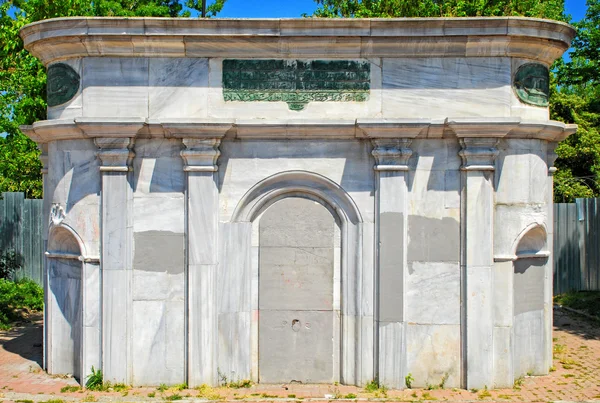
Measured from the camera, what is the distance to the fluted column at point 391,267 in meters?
10.0

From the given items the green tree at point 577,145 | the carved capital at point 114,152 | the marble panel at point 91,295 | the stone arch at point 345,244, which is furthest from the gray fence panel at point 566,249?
the marble panel at point 91,295

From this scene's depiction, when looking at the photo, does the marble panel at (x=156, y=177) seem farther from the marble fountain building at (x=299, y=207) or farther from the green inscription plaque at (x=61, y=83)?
the green inscription plaque at (x=61, y=83)

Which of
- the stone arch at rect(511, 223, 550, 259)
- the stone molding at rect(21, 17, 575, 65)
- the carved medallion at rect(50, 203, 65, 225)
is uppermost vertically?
the stone molding at rect(21, 17, 575, 65)

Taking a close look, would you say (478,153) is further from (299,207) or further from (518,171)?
(299,207)

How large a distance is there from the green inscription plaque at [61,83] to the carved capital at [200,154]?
6.22 ft

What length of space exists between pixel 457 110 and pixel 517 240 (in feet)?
6.88

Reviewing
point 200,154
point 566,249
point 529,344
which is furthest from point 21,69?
point 566,249

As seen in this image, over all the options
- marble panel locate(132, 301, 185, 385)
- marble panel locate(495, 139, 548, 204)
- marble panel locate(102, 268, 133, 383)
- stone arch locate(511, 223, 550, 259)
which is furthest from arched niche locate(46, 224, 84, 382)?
stone arch locate(511, 223, 550, 259)

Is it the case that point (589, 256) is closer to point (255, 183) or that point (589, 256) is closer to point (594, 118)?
point (594, 118)

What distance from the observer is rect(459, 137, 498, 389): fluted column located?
10.0m

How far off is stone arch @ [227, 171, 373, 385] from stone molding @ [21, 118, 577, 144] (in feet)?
2.14

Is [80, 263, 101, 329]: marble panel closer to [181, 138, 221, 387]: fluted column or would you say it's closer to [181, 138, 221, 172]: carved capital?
[181, 138, 221, 387]: fluted column

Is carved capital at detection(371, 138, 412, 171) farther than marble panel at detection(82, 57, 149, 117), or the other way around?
marble panel at detection(82, 57, 149, 117)

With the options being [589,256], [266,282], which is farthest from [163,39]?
[589,256]
